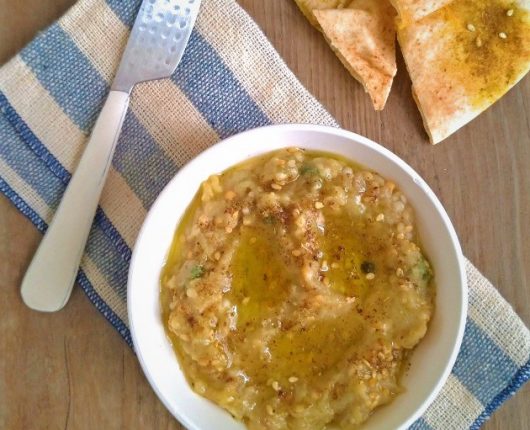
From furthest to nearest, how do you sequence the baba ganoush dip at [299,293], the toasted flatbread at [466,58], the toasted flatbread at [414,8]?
the toasted flatbread at [466,58] → the toasted flatbread at [414,8] → the baba ganoush dip at [299,293]

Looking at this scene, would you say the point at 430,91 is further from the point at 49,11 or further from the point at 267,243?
the point at 49,11

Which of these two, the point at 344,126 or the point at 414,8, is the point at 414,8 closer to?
the point at 414,8

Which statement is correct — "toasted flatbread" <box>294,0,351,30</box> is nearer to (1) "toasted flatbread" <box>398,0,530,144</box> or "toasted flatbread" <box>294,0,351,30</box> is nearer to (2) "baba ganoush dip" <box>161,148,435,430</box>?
(1) "toasted flatbread" <box>398,0,530,144</box>

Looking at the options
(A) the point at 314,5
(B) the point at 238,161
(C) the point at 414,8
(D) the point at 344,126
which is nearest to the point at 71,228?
(B) the point at 238,161

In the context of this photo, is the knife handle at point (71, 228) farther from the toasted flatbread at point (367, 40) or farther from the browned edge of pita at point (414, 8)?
the browned edge of pita at point (414, 8)

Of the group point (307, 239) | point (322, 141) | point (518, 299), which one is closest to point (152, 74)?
point (322, 141)

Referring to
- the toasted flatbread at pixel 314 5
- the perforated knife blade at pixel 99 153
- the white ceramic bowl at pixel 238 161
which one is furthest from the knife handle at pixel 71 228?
the toasted flatbread at pixel 314 5
